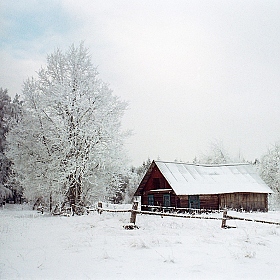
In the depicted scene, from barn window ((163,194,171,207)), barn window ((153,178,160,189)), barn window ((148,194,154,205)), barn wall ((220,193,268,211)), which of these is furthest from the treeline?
barn wall ((220,193,268,211))

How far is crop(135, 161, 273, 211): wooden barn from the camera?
17.9 meters

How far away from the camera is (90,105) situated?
11.9 metres

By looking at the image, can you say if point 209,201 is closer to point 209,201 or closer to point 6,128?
point 209,201

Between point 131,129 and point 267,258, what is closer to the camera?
point 267,258

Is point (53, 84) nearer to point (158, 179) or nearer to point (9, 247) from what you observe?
point (9, 247)

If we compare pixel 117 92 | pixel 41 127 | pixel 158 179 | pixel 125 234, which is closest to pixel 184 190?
pixel 158 179

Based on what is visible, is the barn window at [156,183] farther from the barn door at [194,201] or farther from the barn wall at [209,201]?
the barn wall at [209,201]

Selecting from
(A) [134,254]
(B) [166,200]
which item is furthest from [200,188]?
(A) [134,254]

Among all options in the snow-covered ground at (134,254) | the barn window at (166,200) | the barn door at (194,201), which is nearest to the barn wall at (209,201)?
the barn door at (194,201)

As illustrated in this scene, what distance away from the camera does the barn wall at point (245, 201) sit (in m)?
18.5

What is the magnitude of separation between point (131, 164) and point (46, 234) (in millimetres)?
6477

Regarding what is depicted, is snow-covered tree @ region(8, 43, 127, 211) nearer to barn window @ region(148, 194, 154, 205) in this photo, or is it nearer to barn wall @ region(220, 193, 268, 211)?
barn window @ region(148, 194, 154, 205)

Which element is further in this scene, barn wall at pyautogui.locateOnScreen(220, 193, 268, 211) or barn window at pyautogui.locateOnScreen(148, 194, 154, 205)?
barn window at pyautogui.locateOnScreen(148, 194, 154, 205)

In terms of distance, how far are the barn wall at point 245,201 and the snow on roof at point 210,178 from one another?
1.38 ft
